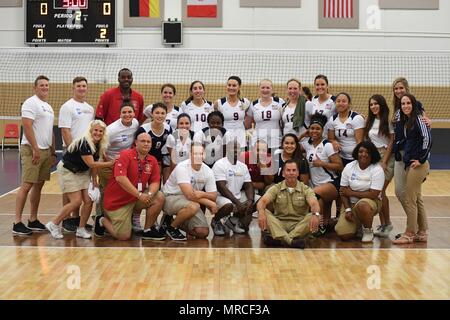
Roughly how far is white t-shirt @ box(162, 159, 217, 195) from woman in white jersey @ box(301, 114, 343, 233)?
136 cm

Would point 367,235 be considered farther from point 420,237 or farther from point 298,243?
point 298,243

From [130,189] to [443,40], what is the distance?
14.6m

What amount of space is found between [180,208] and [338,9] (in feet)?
42.3

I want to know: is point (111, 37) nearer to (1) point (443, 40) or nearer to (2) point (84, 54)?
(2) point (84, 54)

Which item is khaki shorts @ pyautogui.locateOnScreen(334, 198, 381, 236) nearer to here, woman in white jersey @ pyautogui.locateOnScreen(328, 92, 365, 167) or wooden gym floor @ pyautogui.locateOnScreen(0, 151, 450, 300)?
wooden gym floor @ pyautogui.locateOnScreen(0, 151, 450, 300)

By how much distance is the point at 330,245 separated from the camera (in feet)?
25.7

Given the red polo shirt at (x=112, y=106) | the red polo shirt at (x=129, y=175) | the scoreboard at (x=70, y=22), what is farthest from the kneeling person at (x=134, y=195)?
the scoreboard at (x=70, y=22)

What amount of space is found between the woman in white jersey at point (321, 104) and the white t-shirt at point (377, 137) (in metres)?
0.61

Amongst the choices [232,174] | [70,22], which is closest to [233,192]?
[232,174]

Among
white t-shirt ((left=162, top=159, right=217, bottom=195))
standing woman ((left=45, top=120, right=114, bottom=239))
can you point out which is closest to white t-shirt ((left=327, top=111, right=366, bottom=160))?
white t-shirt ((left=162, top=159, right=217, bottom=195))

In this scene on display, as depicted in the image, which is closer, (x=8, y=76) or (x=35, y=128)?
(x=35, y=128)

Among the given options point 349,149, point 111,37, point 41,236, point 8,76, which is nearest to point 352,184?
point 349,149

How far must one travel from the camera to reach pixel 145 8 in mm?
19391

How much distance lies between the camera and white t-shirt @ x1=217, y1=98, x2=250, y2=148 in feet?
30.4
